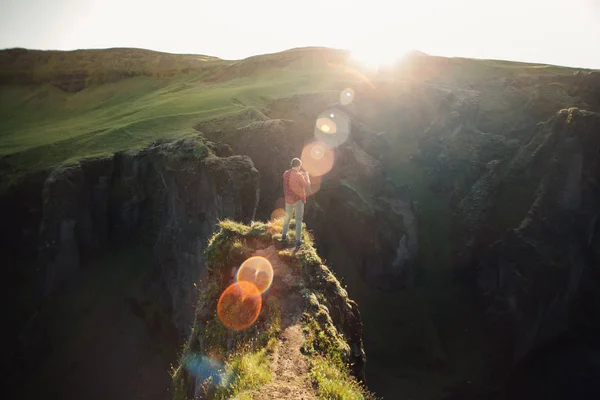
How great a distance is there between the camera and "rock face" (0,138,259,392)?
1148 inches

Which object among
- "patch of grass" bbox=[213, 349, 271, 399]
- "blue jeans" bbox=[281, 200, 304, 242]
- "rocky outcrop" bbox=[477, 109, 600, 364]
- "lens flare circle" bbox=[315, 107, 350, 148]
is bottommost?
"rocky outcrop" bbox=[477, 109, 600, 364]

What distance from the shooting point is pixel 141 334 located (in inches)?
1266

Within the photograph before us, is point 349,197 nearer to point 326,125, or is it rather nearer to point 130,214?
point 326,125

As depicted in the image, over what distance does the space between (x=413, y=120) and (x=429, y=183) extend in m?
9.74

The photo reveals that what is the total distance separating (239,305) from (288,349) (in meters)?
2.71

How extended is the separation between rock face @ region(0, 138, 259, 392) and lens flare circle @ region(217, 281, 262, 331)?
50.2 feet

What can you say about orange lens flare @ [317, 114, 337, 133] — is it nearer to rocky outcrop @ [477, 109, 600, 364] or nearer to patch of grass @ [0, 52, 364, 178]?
patch of grass @ [0, 52, 364, 178]

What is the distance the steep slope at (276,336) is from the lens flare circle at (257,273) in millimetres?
192

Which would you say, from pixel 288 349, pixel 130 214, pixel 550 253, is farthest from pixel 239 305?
pixel 550 253

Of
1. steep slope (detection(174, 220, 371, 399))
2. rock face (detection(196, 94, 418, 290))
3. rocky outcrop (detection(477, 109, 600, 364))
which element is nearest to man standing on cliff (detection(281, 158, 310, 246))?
steep slope (detection(174, 220, 371, 399))

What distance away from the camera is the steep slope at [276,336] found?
8492 mm

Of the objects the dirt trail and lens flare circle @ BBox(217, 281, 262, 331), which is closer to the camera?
the dirt trail

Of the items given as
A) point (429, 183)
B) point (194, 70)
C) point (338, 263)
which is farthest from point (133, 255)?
point (194, 70)

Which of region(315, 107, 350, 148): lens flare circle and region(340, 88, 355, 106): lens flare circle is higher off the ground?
region(340, 88, 355, 106): lens flare circle
